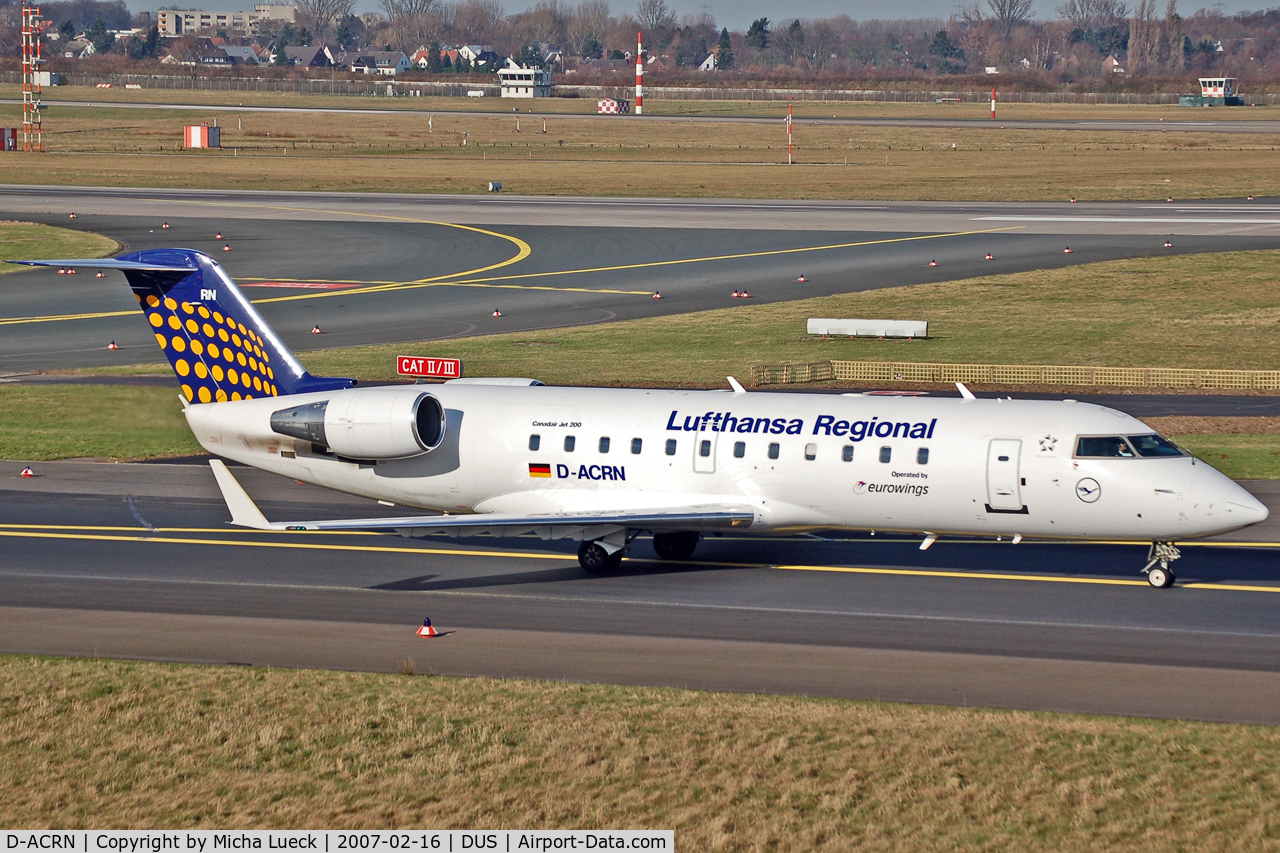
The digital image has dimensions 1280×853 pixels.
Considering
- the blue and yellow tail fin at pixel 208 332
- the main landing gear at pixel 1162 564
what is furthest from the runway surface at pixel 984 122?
the blue and yellow tail fin at pixel 208 332

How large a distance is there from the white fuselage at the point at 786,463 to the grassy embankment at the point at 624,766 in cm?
739

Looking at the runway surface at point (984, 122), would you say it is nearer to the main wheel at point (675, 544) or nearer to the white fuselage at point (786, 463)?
the main wheel at point (675, 544)

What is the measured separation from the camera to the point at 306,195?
4210 inches

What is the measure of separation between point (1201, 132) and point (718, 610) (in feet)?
500

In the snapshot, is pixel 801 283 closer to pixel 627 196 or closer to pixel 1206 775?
pixel 627 196

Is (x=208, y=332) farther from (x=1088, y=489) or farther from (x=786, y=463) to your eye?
(x=1088, y=489)


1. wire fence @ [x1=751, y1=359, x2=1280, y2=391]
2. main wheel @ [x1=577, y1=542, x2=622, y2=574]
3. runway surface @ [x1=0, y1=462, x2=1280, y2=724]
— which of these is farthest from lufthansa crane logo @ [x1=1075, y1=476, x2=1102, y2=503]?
wire fence @ [x1=751, y1=359, x2=1280, y2=391]

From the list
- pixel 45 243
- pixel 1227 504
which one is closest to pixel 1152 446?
pixel 1227 504

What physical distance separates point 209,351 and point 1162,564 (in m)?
20.5

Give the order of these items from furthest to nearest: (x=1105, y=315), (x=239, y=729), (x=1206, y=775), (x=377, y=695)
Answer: (x=1105, y=315)
(x=377, y=695)
(x=239, y=729)
(x=1206, y=775)

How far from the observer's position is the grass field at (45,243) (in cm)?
7569

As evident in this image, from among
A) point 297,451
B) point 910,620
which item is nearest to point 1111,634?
point 910,620

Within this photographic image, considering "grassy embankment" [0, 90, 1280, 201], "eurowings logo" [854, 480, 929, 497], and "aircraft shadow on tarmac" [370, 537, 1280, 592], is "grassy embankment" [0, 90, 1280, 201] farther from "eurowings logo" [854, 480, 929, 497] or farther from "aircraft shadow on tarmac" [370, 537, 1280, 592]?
"eurowings logo" [854, 480, 929, 497]

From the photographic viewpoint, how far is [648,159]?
5443 inches
